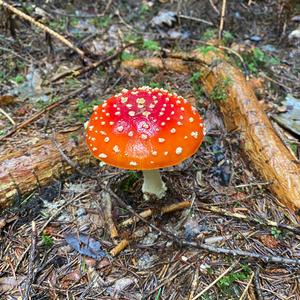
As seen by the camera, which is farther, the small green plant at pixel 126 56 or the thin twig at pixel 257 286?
the small green plant at pixel 126 56

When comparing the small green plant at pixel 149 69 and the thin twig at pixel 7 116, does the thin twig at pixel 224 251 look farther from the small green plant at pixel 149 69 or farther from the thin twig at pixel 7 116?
the small green plant at pixel 149 69

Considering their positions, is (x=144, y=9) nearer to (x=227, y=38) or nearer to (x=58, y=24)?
(x=58, y=24)

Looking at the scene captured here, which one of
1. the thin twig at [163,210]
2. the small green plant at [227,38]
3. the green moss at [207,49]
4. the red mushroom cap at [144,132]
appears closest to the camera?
the red mushroom cap at [144,132]

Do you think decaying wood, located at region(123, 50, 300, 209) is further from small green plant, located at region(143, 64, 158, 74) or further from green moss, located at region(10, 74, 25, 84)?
green moss, located at region(10, 74, 25, 84)

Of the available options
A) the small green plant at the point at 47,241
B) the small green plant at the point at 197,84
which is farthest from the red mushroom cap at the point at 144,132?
the small green plant at the point at 197,84

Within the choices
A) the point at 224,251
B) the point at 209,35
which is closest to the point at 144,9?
the point at 209,35

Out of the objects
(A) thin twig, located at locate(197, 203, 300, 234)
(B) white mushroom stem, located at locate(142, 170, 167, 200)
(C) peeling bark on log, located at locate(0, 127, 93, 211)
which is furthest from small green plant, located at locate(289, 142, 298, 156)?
(C) peeling bark on log, located at locate(0, 127, 93, 211)
